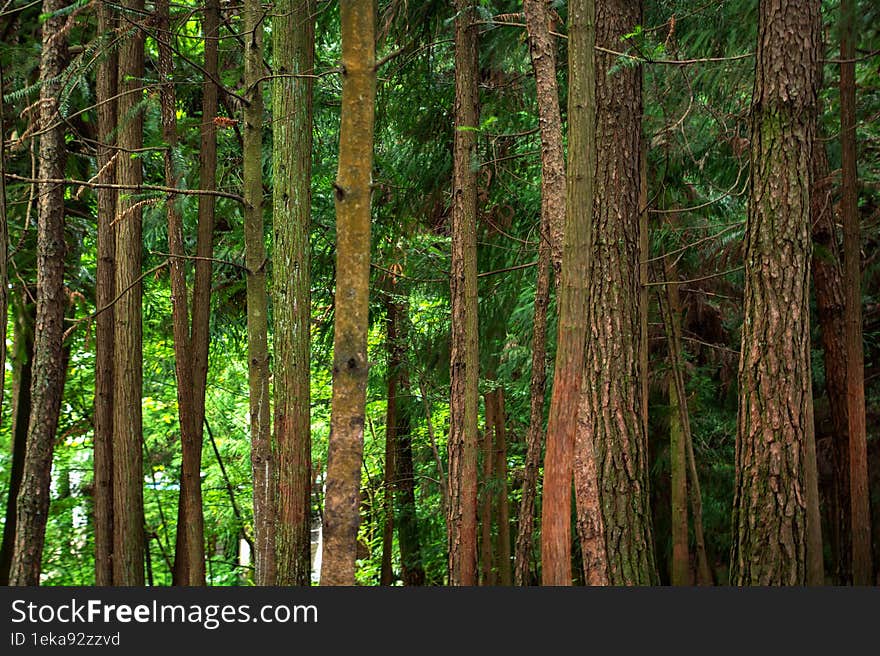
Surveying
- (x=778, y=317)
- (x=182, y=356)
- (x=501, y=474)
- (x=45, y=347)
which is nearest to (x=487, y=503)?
(x=501, y=474)

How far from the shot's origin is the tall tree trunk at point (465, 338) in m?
8.92

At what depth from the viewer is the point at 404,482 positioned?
1650 cm

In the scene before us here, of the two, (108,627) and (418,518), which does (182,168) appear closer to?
(108,627)

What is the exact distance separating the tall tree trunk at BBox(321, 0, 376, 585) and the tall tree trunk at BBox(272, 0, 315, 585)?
2443 mm

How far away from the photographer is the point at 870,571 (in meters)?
9.31

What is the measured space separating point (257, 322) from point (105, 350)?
→ 2.38m

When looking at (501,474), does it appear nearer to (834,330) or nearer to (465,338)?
(465,338)

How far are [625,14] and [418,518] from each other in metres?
10.8

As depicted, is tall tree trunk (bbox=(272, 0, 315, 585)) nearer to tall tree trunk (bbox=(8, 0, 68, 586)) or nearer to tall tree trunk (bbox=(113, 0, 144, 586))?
tall tree trunk (bbox=(113, 0, 144, 586))

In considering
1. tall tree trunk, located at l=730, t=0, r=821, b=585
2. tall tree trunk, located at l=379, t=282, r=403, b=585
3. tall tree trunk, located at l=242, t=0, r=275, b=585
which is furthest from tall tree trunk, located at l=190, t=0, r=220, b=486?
tall tree trunk, located at l=379, t=282, r=403, b=585

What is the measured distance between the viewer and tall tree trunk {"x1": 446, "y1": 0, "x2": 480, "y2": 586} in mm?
8922

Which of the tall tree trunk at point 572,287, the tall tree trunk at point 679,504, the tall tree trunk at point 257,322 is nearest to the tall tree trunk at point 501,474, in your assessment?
the tall tree trunk at point 679,504

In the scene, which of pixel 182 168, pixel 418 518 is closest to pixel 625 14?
pixel 182 168

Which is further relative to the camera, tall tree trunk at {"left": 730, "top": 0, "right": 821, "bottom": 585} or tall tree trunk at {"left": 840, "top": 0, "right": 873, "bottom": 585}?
tall tree trunk at {"left": 840, "top": 0, "right": 873, "bottom": 585}
